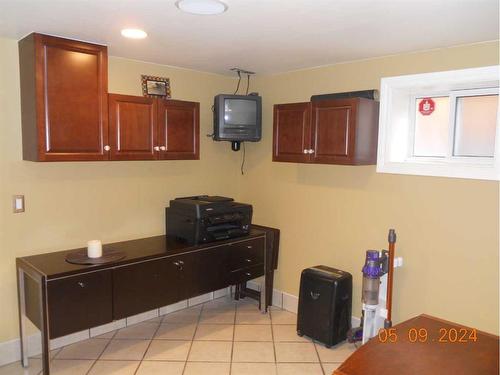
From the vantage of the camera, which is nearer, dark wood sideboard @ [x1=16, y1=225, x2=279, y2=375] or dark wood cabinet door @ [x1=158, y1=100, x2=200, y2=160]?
Answer: dark wood sideboard @ [x1=16, y1=225, x2=279, y2=375]

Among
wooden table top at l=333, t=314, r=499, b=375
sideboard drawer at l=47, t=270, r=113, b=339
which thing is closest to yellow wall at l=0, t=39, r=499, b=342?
sideboard drawer at l=47, t=270, r=113, b=339

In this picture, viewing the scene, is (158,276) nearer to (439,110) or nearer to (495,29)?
(439,110)

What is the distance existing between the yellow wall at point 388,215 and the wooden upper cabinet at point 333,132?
10.6 inches

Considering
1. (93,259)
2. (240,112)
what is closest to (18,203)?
(93,259)

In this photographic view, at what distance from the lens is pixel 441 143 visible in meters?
3.11

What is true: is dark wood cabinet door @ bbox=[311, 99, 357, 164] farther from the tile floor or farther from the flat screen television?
the tile floor

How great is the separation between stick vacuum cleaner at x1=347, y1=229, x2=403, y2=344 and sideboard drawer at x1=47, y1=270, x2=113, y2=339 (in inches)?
71.2

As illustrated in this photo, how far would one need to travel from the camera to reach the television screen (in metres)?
3.75

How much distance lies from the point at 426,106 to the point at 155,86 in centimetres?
220

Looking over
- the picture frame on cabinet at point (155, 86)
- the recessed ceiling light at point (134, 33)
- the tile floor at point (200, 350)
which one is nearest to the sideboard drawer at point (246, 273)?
the tile floor at point (200, 350)

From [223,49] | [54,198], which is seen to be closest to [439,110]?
[223,49]

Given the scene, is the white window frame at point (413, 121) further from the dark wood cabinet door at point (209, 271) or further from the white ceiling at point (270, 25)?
the dark wood cabinet door at point (209, 271)

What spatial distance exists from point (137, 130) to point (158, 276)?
111 centimetres

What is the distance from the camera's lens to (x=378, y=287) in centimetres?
302
